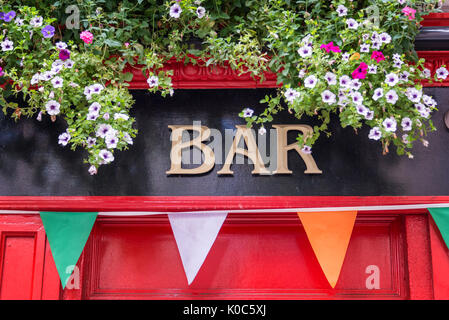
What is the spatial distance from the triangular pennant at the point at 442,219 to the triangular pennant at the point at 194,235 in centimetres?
141

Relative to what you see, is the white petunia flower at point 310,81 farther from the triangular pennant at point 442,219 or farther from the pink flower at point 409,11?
the triangular pennant at point 442,219

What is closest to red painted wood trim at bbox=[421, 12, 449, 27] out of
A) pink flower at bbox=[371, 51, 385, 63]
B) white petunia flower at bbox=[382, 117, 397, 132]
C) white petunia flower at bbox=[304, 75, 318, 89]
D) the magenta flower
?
pink flower at bbox=[371, 51, 385, 63]

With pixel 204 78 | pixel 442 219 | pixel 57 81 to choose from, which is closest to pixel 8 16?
pixel 57 81

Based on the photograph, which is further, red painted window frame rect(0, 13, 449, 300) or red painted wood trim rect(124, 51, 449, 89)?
red painted wood trim rect(124, 51, 449, 89)

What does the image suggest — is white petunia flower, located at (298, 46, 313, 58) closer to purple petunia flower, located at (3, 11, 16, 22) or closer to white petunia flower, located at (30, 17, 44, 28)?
white petunia flower, located at (30, 17, 44, 28)

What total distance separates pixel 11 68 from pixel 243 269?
219cm

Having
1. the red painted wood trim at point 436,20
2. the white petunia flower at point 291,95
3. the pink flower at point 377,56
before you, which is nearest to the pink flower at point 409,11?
the pink flower at point 377,56

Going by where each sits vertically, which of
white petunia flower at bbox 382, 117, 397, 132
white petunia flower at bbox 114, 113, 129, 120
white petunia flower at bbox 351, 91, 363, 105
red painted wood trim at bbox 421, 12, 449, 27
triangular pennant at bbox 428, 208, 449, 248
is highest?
red painted wood trim at bbox 421, 12, 449, 27

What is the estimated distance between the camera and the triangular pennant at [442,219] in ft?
11.0

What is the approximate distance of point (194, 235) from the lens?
3463mm

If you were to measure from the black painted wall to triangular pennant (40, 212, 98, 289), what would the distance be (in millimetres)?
185

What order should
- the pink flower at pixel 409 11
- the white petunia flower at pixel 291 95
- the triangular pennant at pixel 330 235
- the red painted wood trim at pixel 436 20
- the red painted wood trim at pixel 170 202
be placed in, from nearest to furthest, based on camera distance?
the white petunia flower at pixel 291 95, the pink flower at pixel 409 11, the triangular pennant at pixel 330 235, the red painted wood trim at pixel 170 202, the red painted wood trim at pixel 436 20

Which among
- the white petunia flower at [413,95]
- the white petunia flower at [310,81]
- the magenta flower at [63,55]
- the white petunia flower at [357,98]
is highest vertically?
the magenta flower at [63,55]

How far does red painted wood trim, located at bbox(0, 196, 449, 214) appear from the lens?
3.51 m
